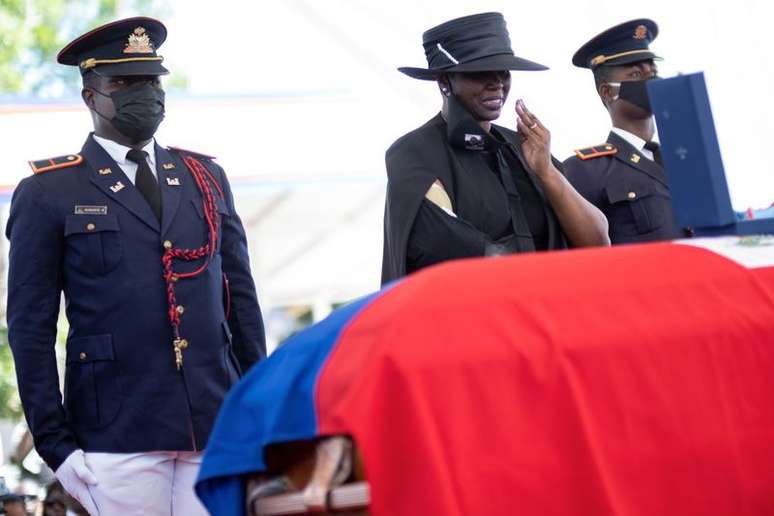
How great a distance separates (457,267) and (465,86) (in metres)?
1.35

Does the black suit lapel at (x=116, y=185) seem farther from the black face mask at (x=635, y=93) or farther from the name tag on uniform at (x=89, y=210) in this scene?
the black face mask at (x=635, y=93)

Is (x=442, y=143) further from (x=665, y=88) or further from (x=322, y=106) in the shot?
(x=322, y=106)

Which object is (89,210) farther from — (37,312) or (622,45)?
(622,45)

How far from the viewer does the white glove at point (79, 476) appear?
380 centimetres

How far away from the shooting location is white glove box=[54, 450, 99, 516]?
3.80 meters

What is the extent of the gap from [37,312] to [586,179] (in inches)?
77.0

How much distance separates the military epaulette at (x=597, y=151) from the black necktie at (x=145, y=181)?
5.22ft

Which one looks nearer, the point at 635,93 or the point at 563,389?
the point at 563,389

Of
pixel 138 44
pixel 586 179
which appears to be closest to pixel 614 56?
pixel 586 179

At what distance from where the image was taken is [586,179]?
488 cm

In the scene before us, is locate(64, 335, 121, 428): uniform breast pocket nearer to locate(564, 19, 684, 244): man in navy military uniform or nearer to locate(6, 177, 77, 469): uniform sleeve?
locate(6, 177, 77, 469): uniform sleeve

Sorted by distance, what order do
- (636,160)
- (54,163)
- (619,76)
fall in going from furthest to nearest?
(619,76), (636,160), (54,163)

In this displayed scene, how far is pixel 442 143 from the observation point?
3.86 m

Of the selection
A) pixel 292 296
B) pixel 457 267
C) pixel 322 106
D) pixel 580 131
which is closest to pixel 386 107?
pixel 322 106
